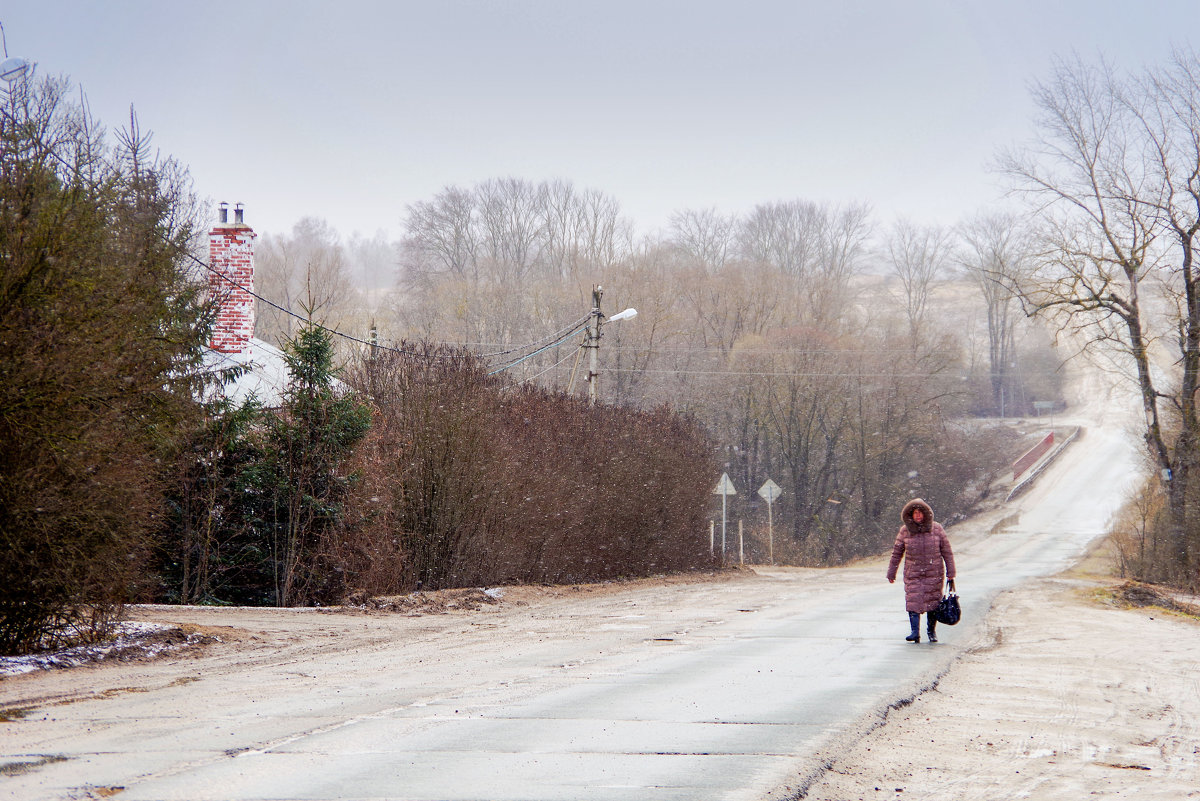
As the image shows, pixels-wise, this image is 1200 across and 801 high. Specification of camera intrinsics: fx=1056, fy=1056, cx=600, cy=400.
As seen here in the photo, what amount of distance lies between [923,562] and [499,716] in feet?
23.2

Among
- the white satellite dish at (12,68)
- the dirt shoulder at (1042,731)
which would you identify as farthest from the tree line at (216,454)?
the dirt shoulder at (1042,731)

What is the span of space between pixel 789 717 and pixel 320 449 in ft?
42.8

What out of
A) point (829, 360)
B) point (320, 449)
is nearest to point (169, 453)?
point (320, 449)

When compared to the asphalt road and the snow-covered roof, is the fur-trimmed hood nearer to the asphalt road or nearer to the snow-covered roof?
the asphalt road

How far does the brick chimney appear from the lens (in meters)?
24.1

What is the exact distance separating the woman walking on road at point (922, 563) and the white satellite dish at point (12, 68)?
10831 millimetres

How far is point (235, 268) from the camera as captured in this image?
84.5 ft

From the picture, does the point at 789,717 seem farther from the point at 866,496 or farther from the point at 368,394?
the point at 866,496

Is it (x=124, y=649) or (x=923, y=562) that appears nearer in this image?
(x=124, y=649)

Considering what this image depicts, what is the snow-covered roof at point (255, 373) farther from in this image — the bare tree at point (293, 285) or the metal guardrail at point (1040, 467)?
the metal guardrail at point (1040, 467)

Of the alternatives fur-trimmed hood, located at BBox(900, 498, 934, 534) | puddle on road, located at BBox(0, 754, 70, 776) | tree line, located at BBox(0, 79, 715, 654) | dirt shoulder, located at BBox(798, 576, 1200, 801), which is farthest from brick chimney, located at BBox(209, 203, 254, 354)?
puddle on road, located at BBox(0, 754, 70, 776)

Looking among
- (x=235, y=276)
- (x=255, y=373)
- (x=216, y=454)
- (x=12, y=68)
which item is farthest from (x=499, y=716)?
(x=235, y=276)

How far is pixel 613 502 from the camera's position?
81.9 feet

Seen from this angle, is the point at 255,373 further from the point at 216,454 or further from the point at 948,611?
the point at 948,611
